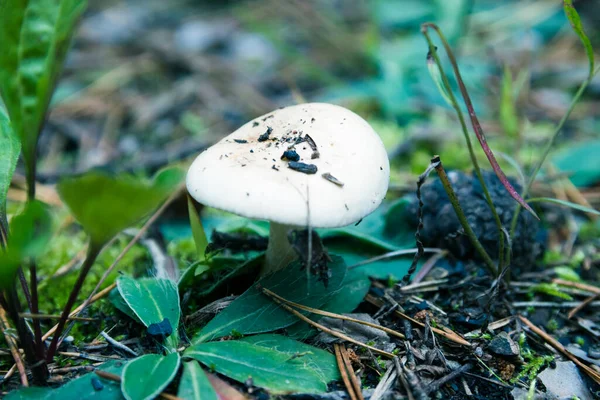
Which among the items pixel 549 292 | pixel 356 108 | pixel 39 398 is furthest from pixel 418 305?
pixel 356 108

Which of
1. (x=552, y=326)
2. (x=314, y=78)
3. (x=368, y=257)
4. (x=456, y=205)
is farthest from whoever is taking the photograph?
(x=314, y=78)

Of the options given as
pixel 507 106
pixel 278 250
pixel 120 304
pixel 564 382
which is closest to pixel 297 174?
pixel 278 250

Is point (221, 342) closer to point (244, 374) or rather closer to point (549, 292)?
point (244, 374)

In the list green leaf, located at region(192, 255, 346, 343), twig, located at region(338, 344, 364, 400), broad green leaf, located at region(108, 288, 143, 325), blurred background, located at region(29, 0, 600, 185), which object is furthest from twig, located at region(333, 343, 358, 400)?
blurred background, located at region(29, 0, 600, 185)

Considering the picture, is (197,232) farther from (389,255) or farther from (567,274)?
(567,274)

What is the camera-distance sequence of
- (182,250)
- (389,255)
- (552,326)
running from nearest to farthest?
(552,326) < (389,255) < (182,250)

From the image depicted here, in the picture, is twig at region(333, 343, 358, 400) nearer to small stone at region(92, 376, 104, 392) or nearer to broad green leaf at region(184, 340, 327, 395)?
broad green leaf at region(184, 340, 327, 395)

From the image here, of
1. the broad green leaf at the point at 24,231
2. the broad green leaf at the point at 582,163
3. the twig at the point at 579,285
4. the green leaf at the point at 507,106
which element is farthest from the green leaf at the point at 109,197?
the broad green leaf at the point at 582,163
